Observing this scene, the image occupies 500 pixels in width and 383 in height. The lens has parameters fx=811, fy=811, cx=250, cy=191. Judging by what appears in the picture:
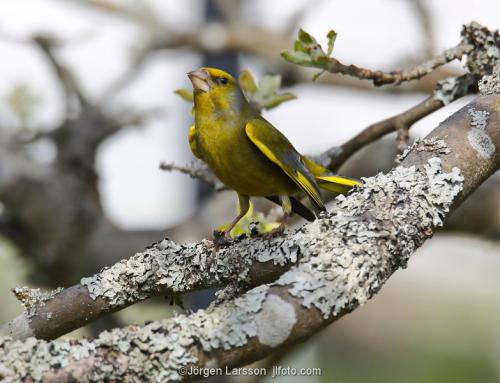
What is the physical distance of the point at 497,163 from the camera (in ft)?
6.08

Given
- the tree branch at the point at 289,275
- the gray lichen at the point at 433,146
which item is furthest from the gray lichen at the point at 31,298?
the gray lichen at the point at 433,146

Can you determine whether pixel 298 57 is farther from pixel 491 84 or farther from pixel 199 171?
pixel 199 171

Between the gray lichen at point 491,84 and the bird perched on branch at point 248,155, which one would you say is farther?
the bird perched on branch at point 248,155

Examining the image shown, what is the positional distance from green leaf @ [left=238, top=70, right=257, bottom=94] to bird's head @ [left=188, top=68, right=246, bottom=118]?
0.04 metres

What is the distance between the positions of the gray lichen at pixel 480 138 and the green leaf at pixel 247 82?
1.07m

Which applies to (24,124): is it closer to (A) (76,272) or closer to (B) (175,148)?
(A) (76,272)

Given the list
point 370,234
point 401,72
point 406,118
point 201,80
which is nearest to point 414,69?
point 401,72

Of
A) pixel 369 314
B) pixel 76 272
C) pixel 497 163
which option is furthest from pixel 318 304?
pixel 369 314

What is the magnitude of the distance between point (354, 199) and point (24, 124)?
3306 mm

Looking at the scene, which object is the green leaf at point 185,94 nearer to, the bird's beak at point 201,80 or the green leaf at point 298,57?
the bird's beak at point 201,80

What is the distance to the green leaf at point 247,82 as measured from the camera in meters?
2.79

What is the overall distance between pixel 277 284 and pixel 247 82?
1475mm

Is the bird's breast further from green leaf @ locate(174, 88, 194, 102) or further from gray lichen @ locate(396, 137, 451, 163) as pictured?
gray lichen @ locate(396, 137, 451, 163)

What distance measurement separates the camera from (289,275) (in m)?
1.44
